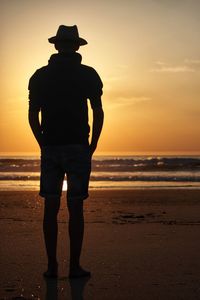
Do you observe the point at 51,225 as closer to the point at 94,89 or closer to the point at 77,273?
the point at 77,273

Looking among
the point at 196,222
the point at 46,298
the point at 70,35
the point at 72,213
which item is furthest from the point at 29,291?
the point at 196,222

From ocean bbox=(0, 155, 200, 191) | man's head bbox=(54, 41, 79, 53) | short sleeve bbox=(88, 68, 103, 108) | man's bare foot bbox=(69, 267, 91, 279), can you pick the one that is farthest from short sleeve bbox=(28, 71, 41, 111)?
ocean bbox=(0, 155, 200, 191)

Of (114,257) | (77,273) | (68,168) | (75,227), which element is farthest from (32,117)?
(114,257)

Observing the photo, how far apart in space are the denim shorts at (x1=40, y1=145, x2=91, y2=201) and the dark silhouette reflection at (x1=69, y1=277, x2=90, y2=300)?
0.63 m

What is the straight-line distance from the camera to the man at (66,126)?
172 inches

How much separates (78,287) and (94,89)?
1.52m

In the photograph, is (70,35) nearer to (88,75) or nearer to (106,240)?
(88,75)

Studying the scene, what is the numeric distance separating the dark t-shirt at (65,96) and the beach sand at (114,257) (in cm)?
109

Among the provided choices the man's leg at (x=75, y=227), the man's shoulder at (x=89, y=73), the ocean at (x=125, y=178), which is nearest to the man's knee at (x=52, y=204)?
the man's leg at (x=75, y=227)

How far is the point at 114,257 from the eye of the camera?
509cm

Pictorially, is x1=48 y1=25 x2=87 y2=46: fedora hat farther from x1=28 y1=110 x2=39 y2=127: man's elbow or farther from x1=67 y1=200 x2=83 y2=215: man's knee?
x1=67 y1=200 x2=83 y2=215: man's knee

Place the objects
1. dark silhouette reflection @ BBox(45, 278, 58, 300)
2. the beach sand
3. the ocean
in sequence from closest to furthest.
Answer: dark silhouette reflection @ BBox(45, 278, 58, 300) → the beach sand → the ocean

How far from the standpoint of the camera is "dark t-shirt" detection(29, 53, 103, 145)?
14.4ft

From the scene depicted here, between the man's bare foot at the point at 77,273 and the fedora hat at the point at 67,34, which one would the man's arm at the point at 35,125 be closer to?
the fedora hat at the point at 67,34
